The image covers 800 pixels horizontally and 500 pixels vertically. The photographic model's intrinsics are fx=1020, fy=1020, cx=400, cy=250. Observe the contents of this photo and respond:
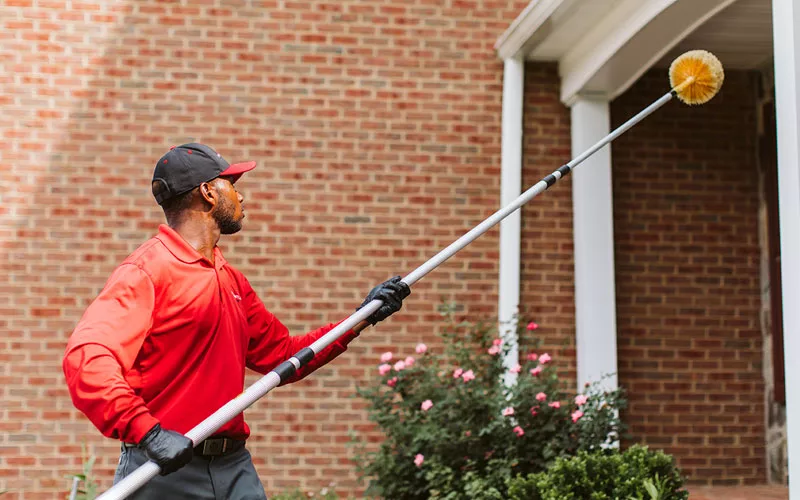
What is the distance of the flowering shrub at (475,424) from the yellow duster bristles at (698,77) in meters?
2.13

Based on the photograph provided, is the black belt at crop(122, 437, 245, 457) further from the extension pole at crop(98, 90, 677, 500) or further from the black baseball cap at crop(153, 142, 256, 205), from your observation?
the black baseball cap at crop(153, 142, 256, 205)

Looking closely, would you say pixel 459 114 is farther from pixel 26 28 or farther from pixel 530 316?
pixel 26 28

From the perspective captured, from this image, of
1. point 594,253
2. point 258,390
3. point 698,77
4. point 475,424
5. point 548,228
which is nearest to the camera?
point 258,390

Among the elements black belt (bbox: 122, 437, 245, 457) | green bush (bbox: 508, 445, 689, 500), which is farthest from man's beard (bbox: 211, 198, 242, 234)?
green bush (bbox: 508, 445, 689, 500)

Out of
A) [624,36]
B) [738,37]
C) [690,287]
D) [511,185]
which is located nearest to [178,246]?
[624,36]

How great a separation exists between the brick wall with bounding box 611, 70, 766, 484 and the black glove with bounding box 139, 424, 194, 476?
5.20 meters

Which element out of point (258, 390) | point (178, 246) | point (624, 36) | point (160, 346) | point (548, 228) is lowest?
point (258, 390)

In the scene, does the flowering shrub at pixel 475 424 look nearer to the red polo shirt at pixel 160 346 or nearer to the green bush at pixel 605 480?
the green bush at pixel 605 480

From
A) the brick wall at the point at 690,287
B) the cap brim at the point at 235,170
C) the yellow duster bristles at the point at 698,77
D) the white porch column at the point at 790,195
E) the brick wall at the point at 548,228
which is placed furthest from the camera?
the brick wall at the point at 690,287

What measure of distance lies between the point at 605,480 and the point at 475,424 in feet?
3.67

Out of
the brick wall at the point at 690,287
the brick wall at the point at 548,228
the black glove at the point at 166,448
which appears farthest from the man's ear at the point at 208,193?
the brick wall at the point at 690,287

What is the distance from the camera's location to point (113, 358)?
2836 millimetres

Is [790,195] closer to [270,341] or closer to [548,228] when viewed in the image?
[270,341]

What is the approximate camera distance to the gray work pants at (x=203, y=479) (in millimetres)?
3057
